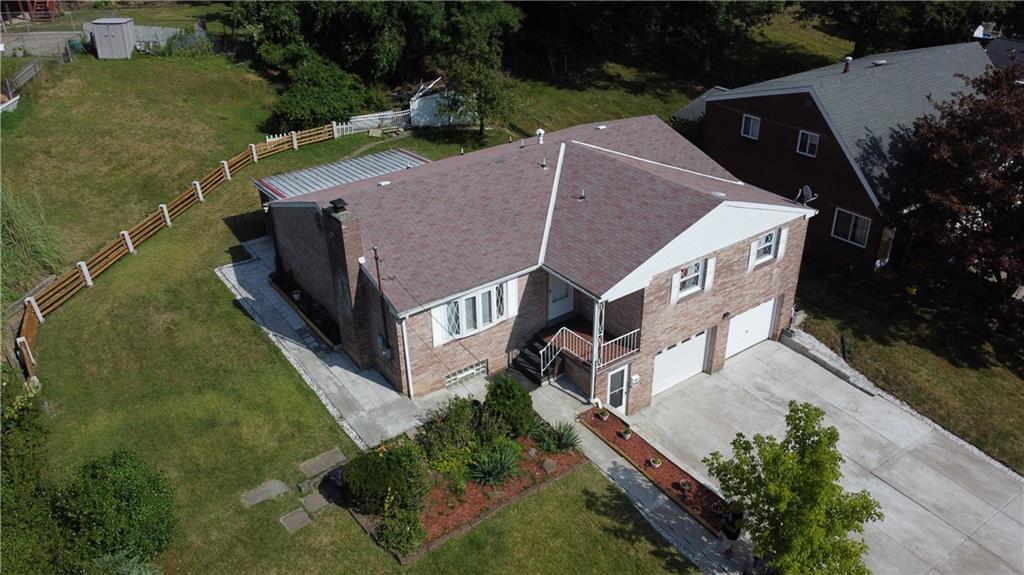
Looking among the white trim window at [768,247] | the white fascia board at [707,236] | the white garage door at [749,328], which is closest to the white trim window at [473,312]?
the white fascia board at [707,236]

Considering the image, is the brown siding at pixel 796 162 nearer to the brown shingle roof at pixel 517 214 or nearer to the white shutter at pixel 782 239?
the brown shingle roof at pixel 517 214

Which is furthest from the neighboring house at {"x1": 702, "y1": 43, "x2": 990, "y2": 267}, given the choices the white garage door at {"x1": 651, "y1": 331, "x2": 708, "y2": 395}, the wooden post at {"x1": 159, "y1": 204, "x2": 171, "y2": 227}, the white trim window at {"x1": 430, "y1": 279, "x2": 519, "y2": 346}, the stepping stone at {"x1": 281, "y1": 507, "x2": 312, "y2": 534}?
the wooden post at {"x1": 159, "y1": 204, "x2": 171, "y2": 227}

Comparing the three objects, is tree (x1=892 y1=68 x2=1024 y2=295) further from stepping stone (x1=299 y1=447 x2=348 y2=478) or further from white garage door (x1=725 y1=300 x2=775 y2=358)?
stepping stone (x1=299 y1=447 x2=348 y2=478)

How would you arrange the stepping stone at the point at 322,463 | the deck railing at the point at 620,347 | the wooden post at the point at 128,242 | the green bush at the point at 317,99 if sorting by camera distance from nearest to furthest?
the stepping stone at the point at 322,463, the deck railing at the point at 620,347, the wooden post at the point at 128,242, the green bush at the point at 317,99

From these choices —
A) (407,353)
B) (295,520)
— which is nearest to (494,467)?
(407,353)

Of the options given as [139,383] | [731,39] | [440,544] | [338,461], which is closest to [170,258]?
[139,383]

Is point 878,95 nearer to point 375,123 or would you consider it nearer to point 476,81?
point 476,81
